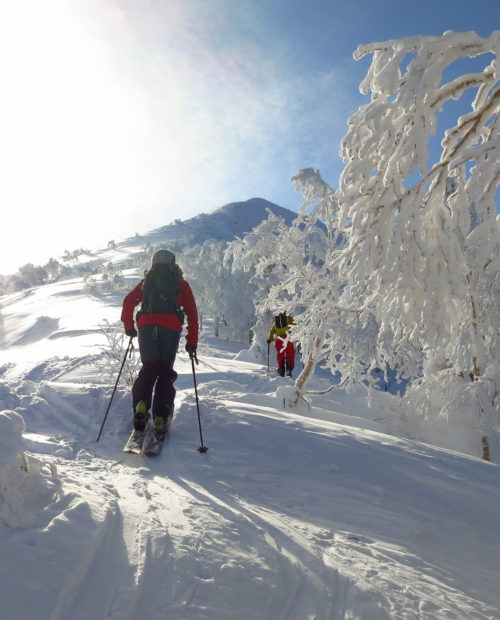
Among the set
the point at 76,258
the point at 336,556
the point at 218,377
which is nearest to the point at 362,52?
the point at 336,556

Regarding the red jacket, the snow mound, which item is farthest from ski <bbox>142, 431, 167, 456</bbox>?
the snow mound

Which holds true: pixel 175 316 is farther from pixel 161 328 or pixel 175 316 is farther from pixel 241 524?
pixel 241 524

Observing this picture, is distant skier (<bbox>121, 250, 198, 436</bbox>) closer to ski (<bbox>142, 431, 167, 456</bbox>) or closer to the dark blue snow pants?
the dark blue snow pants

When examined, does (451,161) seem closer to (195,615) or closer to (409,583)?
(409,583)

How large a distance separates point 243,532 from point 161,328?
103 inches

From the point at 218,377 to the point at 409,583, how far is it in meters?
9.87

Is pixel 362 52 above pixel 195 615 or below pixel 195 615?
above

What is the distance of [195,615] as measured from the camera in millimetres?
1466

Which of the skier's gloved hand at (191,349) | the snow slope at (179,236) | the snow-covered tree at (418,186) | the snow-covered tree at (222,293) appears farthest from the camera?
the snow slope at (179,236)

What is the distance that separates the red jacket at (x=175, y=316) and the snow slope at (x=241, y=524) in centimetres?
103

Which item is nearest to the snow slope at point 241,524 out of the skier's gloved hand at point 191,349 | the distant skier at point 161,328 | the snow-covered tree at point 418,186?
the distant skier at point 161,328

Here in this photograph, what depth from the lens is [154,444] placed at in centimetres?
362

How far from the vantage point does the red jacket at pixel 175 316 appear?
14.1ft

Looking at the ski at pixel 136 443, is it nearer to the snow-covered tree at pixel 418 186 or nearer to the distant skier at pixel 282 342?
the snow-covered tree at pixel 418 186
